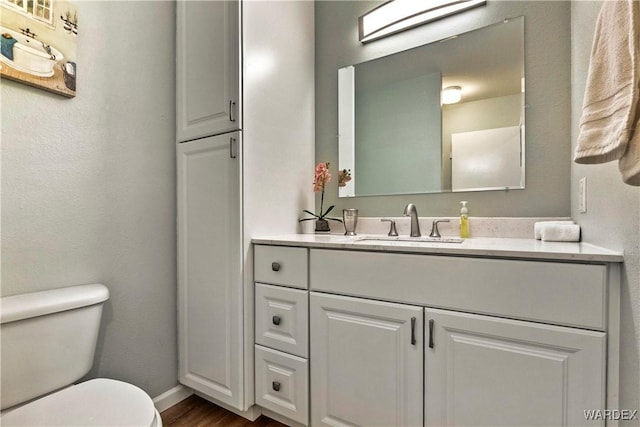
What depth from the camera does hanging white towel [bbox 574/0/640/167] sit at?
52cm

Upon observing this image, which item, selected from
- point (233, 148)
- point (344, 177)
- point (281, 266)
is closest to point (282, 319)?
point (281, 266)

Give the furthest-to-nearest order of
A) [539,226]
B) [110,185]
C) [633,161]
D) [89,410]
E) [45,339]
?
[110,185], [539,226], [45,339], [89,410], [633,161]

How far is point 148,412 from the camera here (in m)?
0.88

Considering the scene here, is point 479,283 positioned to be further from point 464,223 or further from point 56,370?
point 56,370

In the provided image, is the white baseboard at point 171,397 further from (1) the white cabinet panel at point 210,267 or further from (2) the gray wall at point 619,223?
(2) the gray wall at point 619,223

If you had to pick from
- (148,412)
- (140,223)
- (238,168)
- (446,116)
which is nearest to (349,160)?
(446,116)

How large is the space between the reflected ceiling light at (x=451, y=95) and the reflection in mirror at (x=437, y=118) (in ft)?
0.07

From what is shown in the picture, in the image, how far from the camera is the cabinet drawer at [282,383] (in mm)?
1250

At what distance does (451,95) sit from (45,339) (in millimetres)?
1921

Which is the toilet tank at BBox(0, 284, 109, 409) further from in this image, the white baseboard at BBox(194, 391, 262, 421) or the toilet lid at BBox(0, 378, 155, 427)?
the white baseboard at BBox(194, 391, 262, 421)

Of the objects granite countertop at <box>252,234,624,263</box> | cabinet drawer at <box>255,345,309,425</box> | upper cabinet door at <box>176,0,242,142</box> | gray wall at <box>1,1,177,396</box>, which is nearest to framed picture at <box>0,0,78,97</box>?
gray wall at <box>1,1,177,396</box>

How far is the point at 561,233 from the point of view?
44.9 inches

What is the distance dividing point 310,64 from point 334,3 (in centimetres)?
39

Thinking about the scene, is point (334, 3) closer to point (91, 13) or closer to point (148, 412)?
point (91, 13)
